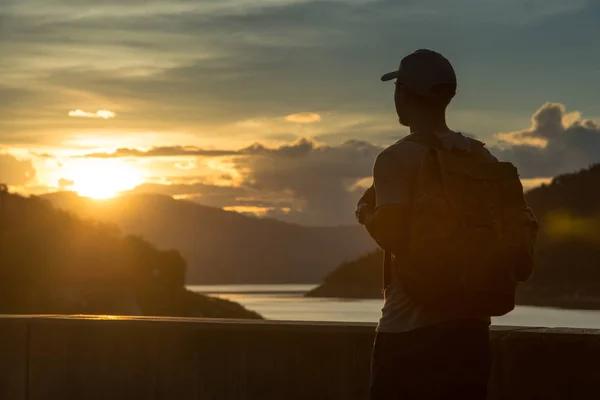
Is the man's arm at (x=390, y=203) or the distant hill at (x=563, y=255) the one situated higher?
the distant hill at (x=563, y=255)

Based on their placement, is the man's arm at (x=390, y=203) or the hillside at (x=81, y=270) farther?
the hillside at (x=81, y=270)

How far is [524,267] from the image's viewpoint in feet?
13.0

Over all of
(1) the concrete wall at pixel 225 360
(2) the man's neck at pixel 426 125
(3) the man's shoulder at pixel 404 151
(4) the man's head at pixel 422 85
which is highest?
(4) the man's head at pixel 422 85

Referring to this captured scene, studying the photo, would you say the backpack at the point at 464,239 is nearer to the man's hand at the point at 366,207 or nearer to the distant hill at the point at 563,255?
the man's hand at the point at 366,207

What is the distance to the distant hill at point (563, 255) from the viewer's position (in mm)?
163250

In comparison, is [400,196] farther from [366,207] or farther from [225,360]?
[225,360]

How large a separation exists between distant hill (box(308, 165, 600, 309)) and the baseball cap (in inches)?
5684

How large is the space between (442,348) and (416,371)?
13 centimetres

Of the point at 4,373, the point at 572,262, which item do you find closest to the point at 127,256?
the point at 572,262

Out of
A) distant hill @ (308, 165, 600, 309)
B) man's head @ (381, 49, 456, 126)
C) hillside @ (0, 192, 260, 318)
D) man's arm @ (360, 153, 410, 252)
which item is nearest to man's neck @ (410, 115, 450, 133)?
man's head @ (381, 49, 456, 126)

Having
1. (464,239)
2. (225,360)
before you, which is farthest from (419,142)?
(225,360)

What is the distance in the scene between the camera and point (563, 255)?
560 ft

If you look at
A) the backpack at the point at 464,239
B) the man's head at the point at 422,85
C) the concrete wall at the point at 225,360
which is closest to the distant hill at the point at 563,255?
the concrete wall at the point at 225,360

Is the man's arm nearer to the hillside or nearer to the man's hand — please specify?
the man's hand
